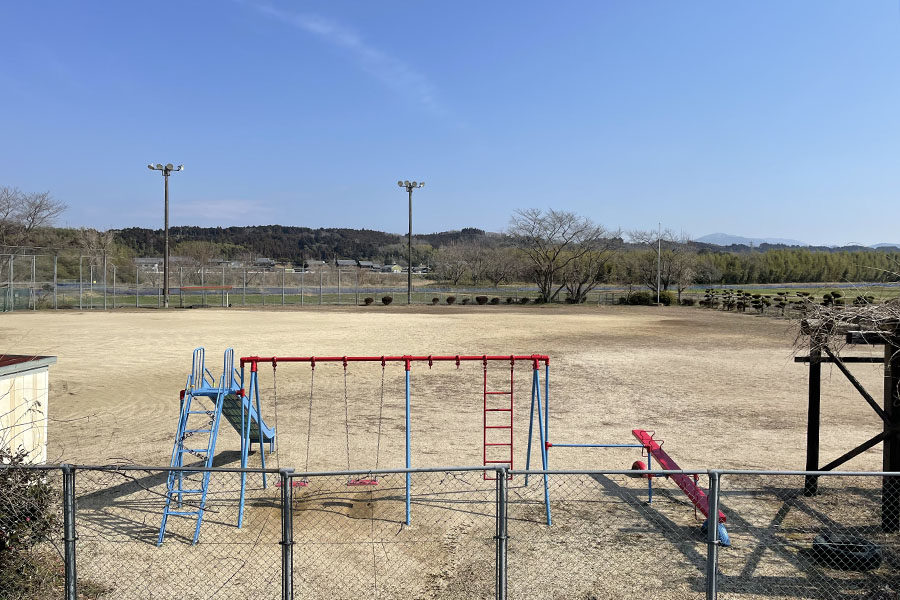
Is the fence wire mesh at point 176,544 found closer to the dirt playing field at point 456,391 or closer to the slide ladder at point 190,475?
the slide ladder at point 190,475

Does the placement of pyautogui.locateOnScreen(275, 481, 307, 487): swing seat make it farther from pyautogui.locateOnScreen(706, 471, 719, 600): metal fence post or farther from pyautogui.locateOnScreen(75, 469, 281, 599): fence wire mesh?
pyautogui.locateOnScreen(706, 471, 719, 600): metal fence post

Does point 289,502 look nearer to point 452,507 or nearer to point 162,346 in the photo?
point 452,507

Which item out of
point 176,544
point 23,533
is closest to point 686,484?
point 176,544

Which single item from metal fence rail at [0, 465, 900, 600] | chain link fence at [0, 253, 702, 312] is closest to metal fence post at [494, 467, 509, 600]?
metal fence rail at [0, 465, 900, 600]

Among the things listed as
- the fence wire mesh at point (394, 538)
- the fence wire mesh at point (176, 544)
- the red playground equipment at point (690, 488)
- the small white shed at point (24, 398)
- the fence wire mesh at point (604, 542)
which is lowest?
the fence wire mesh at point (176, 544)

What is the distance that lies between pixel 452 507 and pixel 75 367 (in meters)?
14.3

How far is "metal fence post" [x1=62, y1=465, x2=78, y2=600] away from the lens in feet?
16.6

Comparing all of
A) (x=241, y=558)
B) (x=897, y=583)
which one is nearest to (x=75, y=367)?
(x=241, y=558)

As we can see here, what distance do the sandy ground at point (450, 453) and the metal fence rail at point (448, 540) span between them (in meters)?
0.03

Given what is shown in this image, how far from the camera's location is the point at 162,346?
904 inches

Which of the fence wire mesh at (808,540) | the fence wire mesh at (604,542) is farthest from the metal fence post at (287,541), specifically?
the fence wire mesh at (808,540)

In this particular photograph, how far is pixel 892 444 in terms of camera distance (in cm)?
733

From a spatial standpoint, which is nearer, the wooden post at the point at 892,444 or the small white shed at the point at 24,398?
the wooden post at the point at 892,444

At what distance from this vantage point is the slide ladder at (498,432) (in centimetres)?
923
